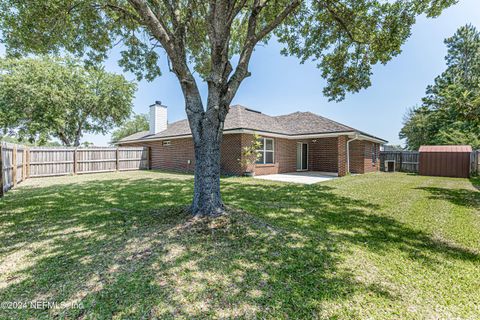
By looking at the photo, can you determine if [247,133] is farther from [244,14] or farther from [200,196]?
[200,196]

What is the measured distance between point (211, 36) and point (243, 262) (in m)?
4.33

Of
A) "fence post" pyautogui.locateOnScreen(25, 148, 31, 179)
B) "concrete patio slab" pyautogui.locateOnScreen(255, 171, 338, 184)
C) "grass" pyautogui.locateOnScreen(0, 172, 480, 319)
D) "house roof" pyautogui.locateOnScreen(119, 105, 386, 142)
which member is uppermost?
"house roof" pyautogui.locateOnScreen(119, 105, 386, 142)

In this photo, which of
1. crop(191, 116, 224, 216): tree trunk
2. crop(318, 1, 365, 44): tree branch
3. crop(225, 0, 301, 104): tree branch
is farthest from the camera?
crop(318, 1, 365, 44): tree branch

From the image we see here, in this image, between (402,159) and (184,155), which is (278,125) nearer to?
(184,155)

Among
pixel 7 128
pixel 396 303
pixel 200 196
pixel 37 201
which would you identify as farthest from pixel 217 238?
pixel 7 128

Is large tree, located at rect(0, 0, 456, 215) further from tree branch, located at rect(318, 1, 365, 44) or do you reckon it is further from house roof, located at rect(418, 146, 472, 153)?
house roof, located at rect(418, 146, 472, 153)

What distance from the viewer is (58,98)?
790 inches

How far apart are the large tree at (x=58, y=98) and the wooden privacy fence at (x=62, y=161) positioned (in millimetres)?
7803

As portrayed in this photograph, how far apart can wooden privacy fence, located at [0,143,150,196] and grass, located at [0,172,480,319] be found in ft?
13.8

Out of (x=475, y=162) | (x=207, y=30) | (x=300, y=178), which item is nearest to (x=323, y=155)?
(x=300, y=178)

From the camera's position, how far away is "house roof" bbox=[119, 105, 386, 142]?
41.8 feet

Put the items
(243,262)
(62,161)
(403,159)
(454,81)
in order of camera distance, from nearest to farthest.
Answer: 1. (243,262)
2. (62,161)
3. (403,159)
4. (454,81)

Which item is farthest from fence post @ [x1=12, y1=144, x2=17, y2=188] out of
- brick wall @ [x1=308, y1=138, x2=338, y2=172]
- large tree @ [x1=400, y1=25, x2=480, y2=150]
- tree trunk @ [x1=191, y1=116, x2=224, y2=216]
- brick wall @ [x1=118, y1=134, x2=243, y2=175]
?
large tree @ [x1=400, y1=25, x2=480, y2=150]

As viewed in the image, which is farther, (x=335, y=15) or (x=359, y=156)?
(x=359, y=156)
